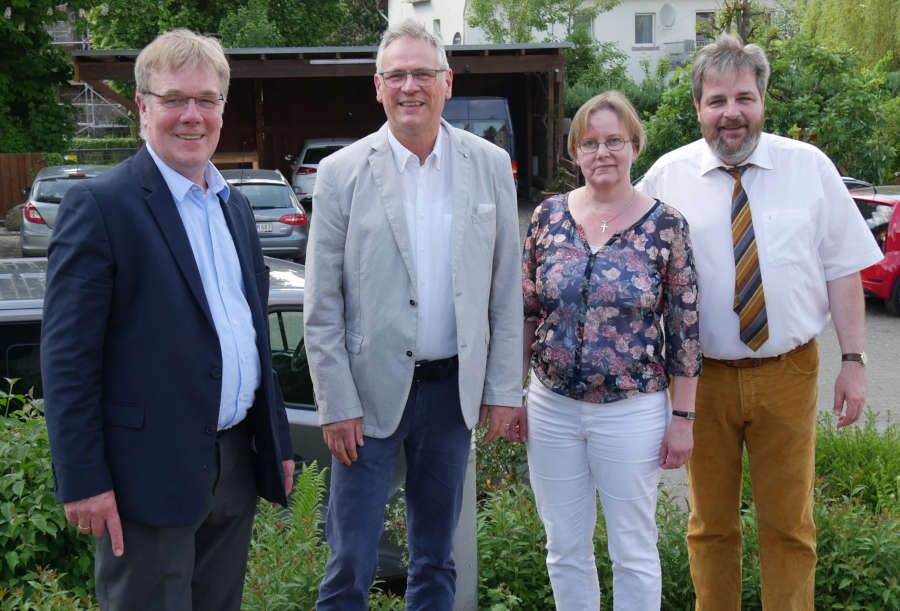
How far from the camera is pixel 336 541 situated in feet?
10.0

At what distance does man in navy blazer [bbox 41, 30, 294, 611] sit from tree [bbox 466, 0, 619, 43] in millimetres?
27024

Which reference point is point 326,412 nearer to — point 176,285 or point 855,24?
point 176,285

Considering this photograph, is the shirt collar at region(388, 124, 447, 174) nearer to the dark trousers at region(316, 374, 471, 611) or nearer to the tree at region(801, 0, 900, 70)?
the dark trousers at region(316, 374, 471, 611)

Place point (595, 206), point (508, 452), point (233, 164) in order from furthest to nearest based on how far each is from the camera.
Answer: point (233, 164) → point (508, 452) → point (595, 206)

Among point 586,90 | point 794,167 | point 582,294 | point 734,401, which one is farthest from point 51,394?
point 586,90

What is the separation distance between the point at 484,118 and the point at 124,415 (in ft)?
60.4

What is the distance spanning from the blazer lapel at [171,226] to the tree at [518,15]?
27177mm

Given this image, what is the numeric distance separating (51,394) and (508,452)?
2.98 m

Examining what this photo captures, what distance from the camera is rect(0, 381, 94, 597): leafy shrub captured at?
3.30 meters

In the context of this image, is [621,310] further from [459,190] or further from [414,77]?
[414,77]

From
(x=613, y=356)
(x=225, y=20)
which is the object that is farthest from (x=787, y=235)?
(x=225, y=20)

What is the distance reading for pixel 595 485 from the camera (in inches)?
129

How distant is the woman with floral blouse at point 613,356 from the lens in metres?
3.08

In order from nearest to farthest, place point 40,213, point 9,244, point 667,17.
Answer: point 40,213, point 9,244, point 667,17
